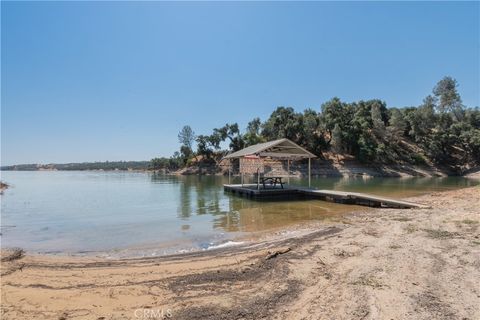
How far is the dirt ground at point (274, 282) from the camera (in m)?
3.90

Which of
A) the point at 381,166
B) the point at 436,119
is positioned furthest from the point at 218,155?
the point at 436,119

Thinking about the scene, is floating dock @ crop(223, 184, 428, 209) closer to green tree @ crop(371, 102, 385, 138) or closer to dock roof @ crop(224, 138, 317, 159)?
dock roof @ crop(224, 138, 317, 159)

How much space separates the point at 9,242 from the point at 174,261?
6.96 meters

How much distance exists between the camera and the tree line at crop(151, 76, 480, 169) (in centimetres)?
5359

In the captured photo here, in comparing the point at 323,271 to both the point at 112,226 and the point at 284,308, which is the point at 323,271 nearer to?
the point at 284,308

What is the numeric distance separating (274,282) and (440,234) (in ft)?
17.2

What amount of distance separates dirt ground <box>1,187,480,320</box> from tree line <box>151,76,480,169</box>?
1939 inches

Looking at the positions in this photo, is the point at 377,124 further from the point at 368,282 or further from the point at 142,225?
the point at 368,282

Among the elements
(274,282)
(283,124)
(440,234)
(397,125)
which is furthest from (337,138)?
(274,282)

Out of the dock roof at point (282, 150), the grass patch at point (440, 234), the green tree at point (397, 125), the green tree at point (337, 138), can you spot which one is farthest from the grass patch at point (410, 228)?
the green tree at point (397, 125)

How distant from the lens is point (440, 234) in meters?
7.52

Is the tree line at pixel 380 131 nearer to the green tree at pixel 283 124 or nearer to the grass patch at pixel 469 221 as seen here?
the green tree at pixel 283 124

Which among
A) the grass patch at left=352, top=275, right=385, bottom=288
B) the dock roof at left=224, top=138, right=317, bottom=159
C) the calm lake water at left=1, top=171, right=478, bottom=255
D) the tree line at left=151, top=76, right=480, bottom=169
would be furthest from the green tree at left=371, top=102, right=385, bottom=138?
the grass patch at left=352, top=275, right=385, bottom=288

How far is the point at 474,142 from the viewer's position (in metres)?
52.0
